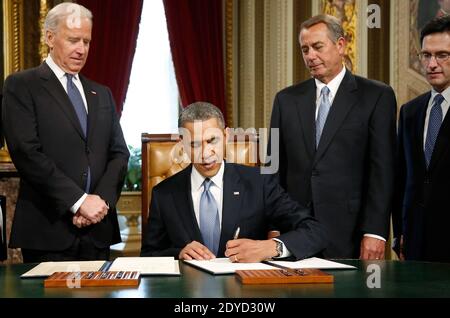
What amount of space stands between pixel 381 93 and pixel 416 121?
22cm

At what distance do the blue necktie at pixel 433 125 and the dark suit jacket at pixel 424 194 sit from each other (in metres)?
0.03

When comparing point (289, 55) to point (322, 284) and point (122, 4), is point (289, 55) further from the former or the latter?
point (322, 284)

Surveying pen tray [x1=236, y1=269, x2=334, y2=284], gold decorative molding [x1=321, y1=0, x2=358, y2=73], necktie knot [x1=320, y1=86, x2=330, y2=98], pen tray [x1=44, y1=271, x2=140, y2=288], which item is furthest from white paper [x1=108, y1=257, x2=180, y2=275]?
gold decorative molding [x1=321, y1=0, x2=358, y2=73]

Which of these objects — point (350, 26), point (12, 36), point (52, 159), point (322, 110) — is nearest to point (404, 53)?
A: point (350, 26)

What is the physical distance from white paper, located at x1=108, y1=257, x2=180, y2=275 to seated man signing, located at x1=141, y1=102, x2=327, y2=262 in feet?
0.91

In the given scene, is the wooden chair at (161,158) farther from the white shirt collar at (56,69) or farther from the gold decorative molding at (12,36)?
the gold decorative molding at (12,36)

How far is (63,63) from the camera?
302cm

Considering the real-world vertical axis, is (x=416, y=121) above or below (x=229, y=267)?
above

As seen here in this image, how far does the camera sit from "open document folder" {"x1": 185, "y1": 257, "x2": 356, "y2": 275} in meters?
2.13

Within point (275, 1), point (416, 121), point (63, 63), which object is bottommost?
point (416, 121)

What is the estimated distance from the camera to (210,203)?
109 inches

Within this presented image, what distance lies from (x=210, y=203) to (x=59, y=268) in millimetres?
777

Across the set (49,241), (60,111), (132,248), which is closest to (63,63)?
(60,111)

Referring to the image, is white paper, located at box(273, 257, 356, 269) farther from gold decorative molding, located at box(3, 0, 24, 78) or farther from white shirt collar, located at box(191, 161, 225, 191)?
gold decorative molding, located at box(3, 0, 24, 78)
